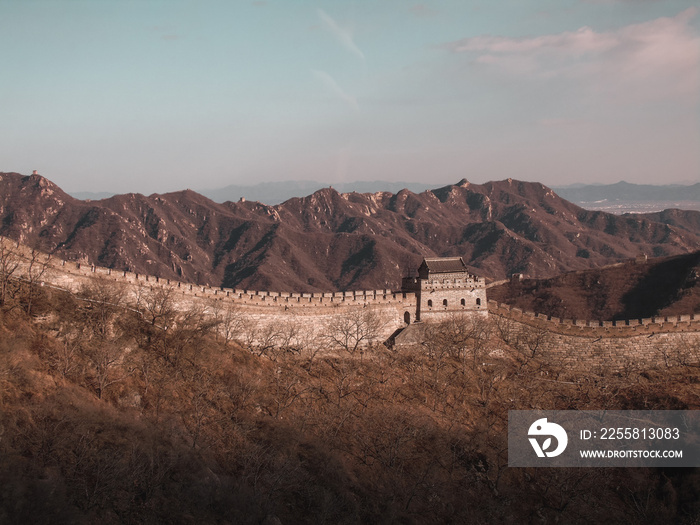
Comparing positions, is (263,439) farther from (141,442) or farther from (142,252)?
(142,252)

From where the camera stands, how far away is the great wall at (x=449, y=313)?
4825cm

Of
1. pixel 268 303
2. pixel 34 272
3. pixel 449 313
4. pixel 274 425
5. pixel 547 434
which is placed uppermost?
pixel 34 272

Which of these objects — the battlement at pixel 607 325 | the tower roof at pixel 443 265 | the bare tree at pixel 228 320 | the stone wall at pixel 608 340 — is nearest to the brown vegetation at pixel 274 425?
the bare tree at pixel 228 320

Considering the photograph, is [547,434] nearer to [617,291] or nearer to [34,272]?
[34,272]

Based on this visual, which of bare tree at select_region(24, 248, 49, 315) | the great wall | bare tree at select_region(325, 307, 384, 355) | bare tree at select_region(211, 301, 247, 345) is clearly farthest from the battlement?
bare tree at select_region(24, 248, 49, 315)

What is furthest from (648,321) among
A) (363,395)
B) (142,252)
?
(142,252)

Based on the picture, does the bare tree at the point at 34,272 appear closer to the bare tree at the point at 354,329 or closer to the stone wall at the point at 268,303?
the stone wall at the point at 268,303

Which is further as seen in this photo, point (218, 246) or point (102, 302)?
point (218, 246)

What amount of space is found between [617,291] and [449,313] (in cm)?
6077

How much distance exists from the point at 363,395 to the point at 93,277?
20155mm

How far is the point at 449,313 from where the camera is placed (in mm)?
53938

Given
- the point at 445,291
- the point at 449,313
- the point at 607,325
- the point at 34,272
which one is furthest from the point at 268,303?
the point at 607,325

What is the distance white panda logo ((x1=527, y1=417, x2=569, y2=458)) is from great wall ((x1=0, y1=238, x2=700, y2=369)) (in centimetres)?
1181

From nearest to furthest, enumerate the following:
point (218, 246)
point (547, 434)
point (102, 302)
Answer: point (102, 302)
point (547, 434)
point (218, 246)
